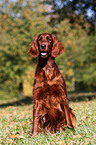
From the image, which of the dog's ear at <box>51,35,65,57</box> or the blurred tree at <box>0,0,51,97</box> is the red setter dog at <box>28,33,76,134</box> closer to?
the dog's ear at <box>51,35,65,57</box>

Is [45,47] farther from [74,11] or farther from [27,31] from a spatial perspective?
[27,31]

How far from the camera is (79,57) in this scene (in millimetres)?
29781

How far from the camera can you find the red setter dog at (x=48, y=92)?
173 inches

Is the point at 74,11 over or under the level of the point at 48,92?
over

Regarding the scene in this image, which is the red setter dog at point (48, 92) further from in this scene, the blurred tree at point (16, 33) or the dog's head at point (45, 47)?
the blurred tree at point (16, 33)

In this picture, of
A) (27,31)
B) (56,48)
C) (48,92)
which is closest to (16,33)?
(27,31)

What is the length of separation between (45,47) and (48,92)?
0.94m

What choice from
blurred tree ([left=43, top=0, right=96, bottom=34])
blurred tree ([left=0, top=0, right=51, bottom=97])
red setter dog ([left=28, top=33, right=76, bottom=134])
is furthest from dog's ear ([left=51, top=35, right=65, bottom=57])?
blurred tree ([left=0, top=0, right=51, bottom=97])

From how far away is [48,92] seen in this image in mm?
4367

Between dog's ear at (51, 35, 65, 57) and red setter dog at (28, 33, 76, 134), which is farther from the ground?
dog's ear at (51, 35, 65, 57)

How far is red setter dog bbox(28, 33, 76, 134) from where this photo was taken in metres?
4.39

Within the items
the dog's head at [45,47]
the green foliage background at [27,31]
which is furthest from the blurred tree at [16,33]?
the dog's head at [45,47]

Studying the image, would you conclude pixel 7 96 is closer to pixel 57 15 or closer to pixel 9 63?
pixel 9 63

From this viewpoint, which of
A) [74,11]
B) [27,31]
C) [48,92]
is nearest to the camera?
[48,92]
